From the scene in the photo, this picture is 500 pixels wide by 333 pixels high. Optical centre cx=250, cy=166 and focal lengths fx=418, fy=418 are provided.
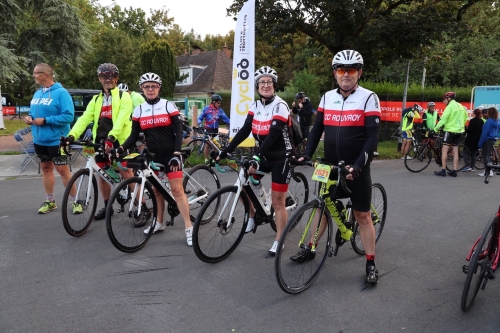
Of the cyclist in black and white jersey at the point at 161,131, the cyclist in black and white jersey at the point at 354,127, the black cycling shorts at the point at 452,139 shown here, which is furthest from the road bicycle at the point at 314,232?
the black cycling shorts at the point at 452,139

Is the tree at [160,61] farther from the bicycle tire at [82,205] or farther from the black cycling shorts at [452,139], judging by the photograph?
the bicycle tire at [82,205]

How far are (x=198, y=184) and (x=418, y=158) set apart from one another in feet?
23.7

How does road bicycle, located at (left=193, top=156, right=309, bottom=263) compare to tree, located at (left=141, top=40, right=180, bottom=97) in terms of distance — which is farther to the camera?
tree, located at (left=141, top=40, right=180, bottom=97)

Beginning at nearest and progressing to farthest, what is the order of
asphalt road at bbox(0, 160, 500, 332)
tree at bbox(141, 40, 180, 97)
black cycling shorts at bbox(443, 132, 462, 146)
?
asphalt road at bbox(0, 160, 500, 332), black cycling shorts at bbox(443, 132, 462, 146), tree at bbox(141, 40, 180, 97)

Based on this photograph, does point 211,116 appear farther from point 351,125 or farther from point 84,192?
point 351,125

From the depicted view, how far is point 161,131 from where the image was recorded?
15.8ft

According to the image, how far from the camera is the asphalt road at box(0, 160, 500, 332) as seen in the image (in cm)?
324

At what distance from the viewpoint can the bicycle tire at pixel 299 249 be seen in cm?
352

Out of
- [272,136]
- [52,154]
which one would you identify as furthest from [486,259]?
[52,154]

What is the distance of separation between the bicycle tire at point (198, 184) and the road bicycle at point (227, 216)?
1206 millimetres

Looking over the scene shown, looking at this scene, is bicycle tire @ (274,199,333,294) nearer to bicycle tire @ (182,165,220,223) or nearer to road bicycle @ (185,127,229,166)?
bicycle tire @ (182,165,220,223)

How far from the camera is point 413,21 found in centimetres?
1284

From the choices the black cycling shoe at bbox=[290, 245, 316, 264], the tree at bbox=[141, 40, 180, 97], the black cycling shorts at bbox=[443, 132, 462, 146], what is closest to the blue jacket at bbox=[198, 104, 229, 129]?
the black cycling shorts at bbox=[443, 132, 462, 146]

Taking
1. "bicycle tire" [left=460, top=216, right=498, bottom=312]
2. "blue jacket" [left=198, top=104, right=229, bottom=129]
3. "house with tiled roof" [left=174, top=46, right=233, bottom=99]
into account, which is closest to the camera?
"bicycle tire" [left=460, top=216, right=498, bottom=312]
